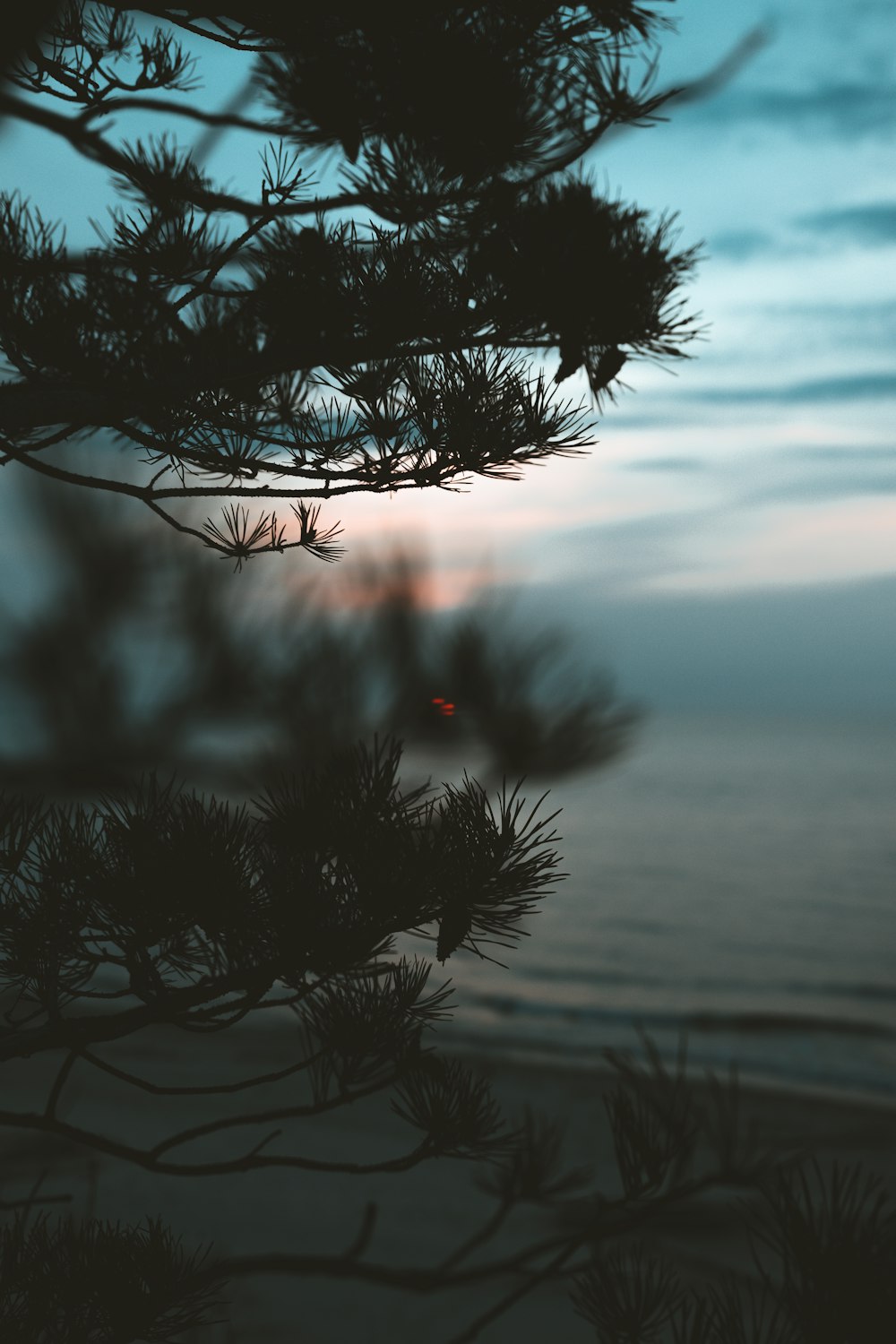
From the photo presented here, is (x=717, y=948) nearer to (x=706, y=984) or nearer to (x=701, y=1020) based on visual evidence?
(x=706, y=984)

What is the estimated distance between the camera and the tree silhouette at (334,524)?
1301mm

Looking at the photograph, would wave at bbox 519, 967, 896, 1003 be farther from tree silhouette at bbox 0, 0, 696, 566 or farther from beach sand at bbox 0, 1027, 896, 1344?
tree silhouette at bbox 0, 0, 696, 566

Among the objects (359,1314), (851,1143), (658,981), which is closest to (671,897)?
(658,981)

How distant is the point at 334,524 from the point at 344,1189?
4362 mm

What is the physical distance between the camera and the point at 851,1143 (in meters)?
6.47

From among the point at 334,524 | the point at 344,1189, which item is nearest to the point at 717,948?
the point at 344,1189

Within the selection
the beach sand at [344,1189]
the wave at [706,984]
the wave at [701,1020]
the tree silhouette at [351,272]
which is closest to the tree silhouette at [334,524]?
the tree silhouette at [351,272]

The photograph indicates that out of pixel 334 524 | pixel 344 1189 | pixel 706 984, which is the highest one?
pixel 334 524

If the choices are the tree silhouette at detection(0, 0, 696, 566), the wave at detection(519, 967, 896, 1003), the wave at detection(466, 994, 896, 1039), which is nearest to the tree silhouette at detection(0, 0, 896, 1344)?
the tree silhouette at detection(0, 0, 696, 566)

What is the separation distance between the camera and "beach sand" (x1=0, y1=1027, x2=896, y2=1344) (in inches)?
148

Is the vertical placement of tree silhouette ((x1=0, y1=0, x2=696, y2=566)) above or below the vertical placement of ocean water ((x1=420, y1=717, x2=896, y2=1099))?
above

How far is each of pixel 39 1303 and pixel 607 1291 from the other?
0.90 metres

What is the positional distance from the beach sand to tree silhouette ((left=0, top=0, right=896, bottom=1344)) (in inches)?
31.0

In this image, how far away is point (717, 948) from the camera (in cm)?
1462
